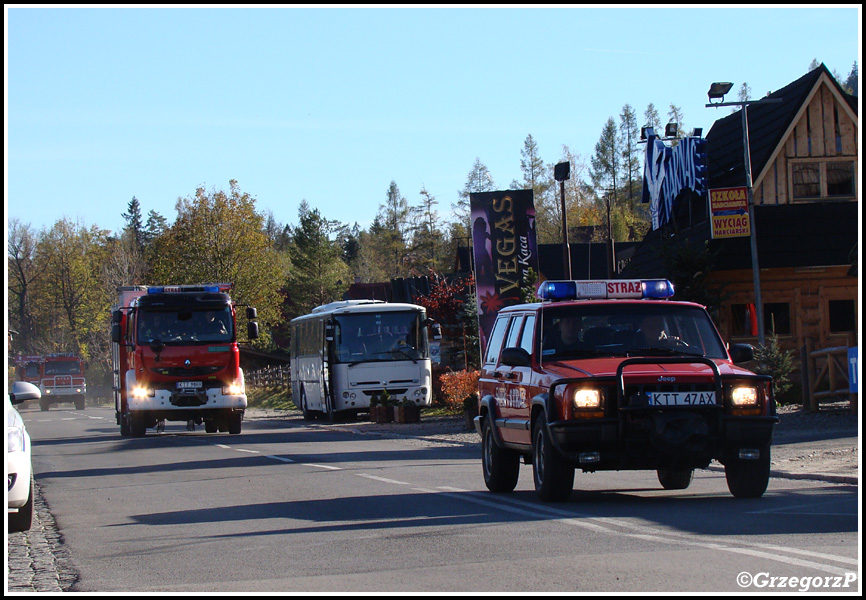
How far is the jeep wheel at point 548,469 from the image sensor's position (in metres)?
11.0

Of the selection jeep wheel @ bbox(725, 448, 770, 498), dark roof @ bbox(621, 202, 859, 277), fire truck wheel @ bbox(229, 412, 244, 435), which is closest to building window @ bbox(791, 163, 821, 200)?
dark roof @ bbox(621, 202, 859, 277)

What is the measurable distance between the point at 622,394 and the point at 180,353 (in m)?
18.7

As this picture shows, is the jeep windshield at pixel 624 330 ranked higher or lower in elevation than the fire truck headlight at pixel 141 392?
higher

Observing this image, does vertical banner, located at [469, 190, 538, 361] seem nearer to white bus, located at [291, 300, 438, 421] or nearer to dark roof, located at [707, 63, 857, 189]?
white bus, located at [291, 300, 438, 421]

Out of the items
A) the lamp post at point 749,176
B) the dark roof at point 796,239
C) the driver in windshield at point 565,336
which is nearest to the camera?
the driver in windshield at point 565,336

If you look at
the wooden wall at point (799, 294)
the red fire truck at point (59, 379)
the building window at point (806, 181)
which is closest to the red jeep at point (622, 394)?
the wooden wall at point (799, 294)

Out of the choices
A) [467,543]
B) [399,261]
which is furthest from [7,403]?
[399,261]

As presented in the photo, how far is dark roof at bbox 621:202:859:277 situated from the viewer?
31.0m

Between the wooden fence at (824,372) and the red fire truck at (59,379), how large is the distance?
52.5 meters

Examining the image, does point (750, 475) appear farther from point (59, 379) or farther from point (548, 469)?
point (59, 379)

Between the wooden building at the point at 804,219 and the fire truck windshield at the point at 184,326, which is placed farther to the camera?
the wooden building at the point at 804,219

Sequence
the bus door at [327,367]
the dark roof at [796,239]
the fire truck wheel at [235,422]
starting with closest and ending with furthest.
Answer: the fire truck wheel at [235,422]
the dark roof at [796,239]
the bus door at [327,367]

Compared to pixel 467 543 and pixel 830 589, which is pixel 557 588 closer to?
pixel 830 589

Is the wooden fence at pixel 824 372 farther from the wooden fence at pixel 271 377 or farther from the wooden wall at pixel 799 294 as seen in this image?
the wooden fence at pixel 271 377
